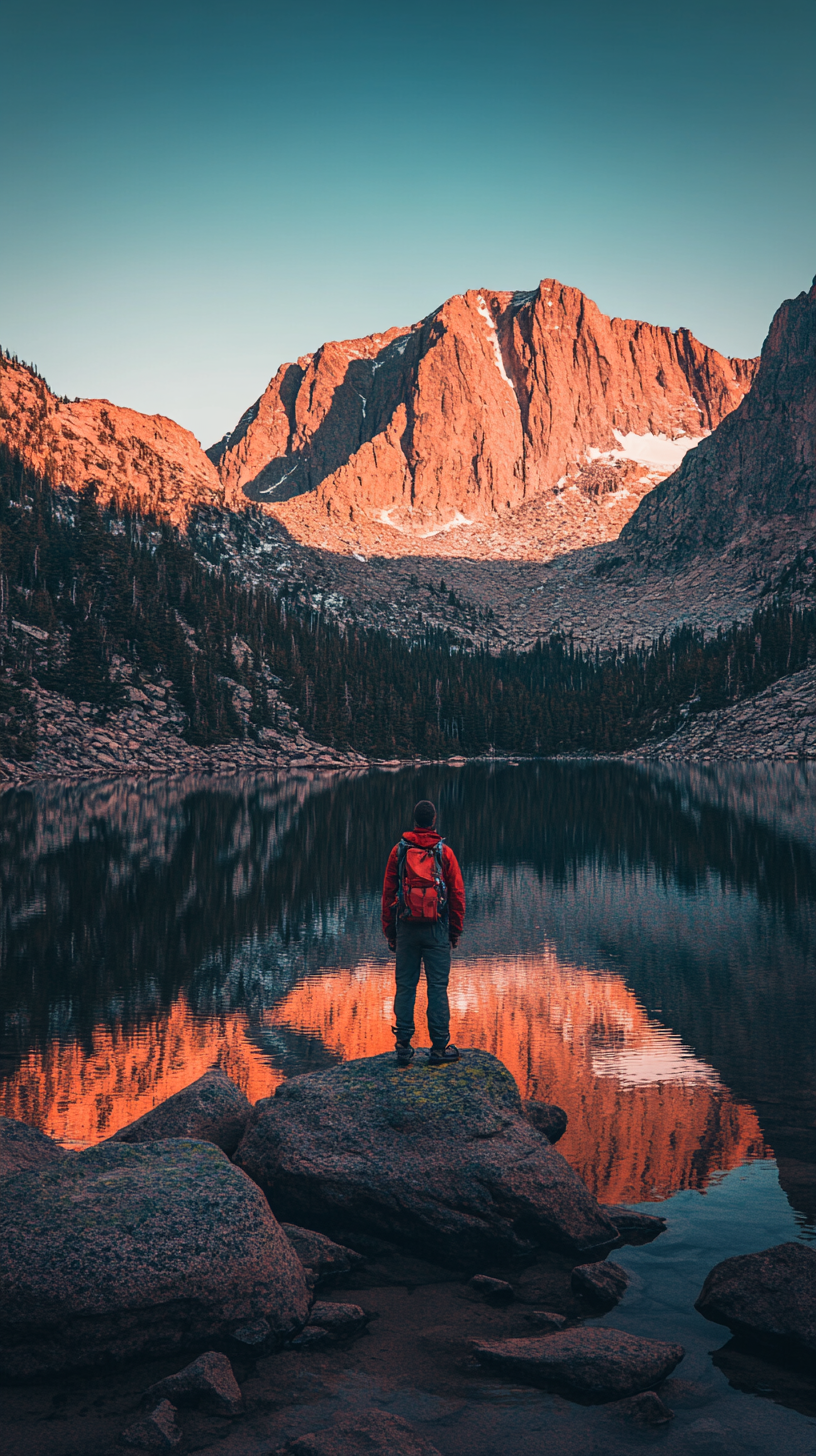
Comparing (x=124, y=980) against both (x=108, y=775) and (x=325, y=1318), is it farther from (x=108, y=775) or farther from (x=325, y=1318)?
(x=108, y=775)

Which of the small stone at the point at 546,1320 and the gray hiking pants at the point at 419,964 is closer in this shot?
the small stone at the point at 546,1320

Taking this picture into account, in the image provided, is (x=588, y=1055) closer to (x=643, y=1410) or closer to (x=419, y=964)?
(x=419, y=964)

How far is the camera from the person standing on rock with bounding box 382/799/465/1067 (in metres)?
13.9

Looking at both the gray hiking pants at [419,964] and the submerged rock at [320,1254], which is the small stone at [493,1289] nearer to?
the submerged rock at [320,1254]

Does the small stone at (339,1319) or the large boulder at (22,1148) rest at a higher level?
the large boulder at (22,1148)

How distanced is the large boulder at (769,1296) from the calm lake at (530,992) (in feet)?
0.89

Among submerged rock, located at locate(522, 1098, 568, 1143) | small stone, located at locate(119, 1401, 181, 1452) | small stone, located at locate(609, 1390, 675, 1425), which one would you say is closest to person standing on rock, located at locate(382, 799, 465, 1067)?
submerged rock, located at locate(522, 1098, 568, 1143)

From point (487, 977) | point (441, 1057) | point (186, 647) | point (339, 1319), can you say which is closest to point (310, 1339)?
point (339, 1319)

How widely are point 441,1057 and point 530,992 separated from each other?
10.0m

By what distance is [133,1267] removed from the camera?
30.3 ft

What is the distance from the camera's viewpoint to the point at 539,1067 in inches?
712

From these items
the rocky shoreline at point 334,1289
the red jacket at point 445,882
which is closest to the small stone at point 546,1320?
A: the rocky shoreline at point 334,1289

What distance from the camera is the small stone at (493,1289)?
10492mm

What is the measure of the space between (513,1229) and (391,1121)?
79.8 inches
